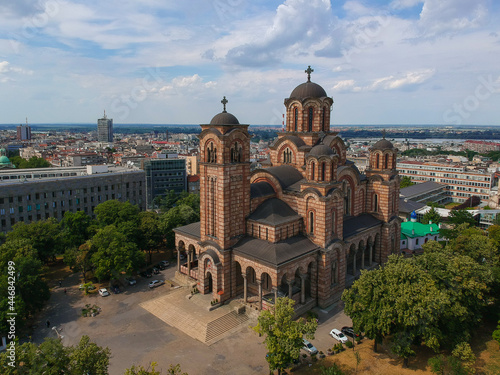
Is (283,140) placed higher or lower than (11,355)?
higher

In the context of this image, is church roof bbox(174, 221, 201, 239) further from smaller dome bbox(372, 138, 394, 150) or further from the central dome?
smaller dome bbox(372, 138, 394, 150)

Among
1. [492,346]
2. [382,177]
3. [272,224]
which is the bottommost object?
[492,346]

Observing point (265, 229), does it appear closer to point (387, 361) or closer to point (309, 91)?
point (387, 361)

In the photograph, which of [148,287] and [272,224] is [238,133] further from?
[148,287]

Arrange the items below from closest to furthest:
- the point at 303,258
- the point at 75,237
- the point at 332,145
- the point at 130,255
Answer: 1. the point at 303,258
2. the point at 130,255
3. the point at 332,145
4. the point at 75,237

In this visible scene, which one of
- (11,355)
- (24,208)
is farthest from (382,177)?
(24,208)

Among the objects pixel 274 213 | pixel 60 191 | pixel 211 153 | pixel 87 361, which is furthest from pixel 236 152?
pixel 60 191

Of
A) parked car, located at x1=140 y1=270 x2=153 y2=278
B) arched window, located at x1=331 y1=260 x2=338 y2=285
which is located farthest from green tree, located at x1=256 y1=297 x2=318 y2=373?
parked car, located at x1=140 y1=270 x2=153 y2=278
